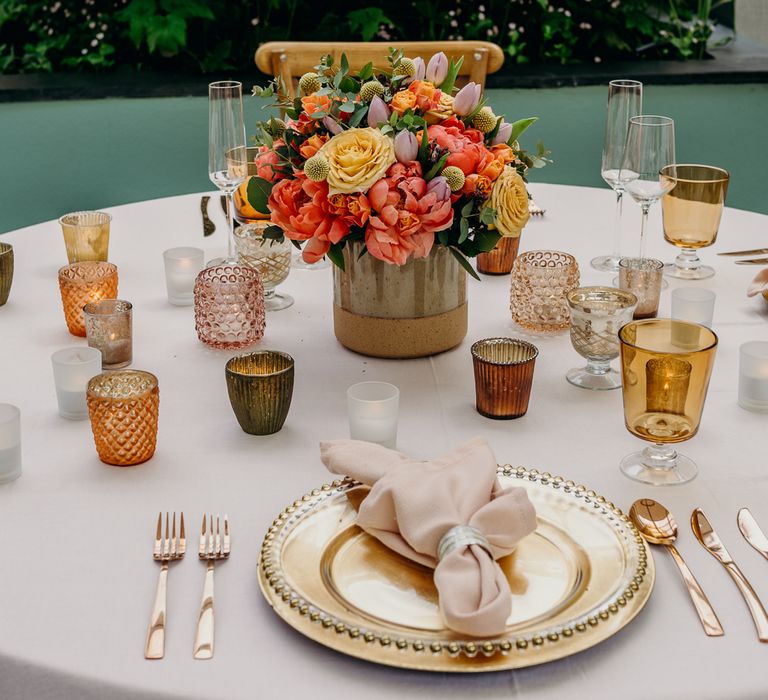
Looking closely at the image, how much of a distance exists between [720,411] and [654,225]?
82 cm

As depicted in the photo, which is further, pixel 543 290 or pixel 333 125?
pixel 543 290

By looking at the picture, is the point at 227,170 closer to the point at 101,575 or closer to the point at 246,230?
the point at 246,230

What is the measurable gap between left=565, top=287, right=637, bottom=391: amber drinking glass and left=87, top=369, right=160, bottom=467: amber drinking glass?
0.54 metres

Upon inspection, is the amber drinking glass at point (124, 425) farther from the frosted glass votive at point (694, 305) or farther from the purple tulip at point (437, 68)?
the frosted glass votive at point (694, 305)

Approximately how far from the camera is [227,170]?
171 centimetres

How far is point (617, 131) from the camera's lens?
5.81 ft

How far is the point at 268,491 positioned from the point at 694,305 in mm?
736

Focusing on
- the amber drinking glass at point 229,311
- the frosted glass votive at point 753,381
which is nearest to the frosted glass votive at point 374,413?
the amber drinking glass at point 229,311

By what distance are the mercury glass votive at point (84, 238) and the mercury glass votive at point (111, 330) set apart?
1.11 ft

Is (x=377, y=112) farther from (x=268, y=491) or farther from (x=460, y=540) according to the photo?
(x=460, y=540)

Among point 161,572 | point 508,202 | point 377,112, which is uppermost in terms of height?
point 377,112

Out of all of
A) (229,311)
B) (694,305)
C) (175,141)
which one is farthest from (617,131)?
(175,141)

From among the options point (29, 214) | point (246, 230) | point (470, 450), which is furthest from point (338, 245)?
point (29, 214)

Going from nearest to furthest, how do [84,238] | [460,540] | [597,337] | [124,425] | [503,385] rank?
[460,540], [124,425], [503,385], [597,337], [84,238]
